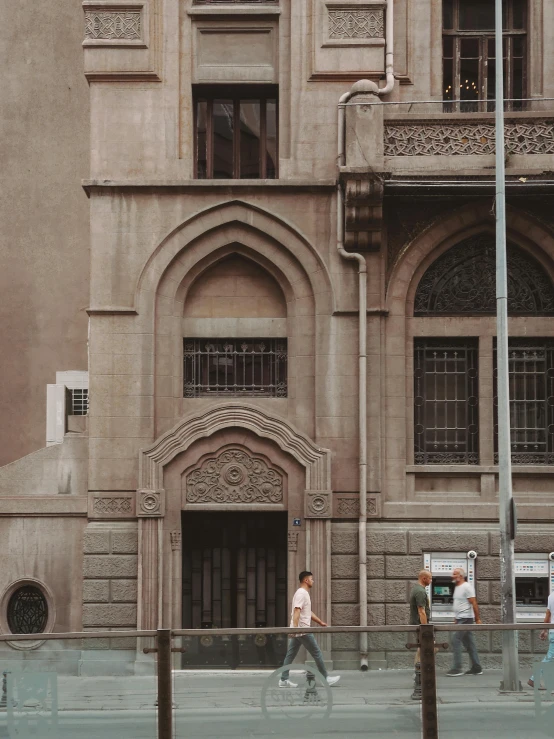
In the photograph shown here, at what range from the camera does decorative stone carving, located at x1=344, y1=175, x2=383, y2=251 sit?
20016mm

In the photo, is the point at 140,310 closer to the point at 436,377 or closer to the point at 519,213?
the point at 436,377

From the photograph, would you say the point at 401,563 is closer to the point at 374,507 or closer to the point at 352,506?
the point at 374,507

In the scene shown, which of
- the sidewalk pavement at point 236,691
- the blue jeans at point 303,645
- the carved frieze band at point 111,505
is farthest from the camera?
the carved frieze band at point 111,505

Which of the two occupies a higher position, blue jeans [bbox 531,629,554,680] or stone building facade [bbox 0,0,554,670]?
stone building facade [bbox 0,0,554,670]

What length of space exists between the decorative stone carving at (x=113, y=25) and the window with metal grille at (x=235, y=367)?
5833mm

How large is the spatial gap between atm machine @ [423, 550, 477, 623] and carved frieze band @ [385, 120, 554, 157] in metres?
7.26

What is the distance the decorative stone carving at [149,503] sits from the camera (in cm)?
2059

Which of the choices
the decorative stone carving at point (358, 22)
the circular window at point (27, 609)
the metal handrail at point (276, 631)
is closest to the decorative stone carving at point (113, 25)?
the decorative stone carving at point (358, 22)

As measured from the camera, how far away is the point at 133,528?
20812 mm

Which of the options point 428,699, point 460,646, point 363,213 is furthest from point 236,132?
point 428,699

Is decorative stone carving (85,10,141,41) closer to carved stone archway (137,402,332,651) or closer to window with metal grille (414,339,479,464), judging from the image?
carved stone archway (137,402,332,651)

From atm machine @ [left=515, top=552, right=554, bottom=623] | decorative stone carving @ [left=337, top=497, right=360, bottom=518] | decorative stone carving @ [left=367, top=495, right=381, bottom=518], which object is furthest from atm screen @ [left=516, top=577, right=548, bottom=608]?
decorative stone carving @ [left=337, top=497, right=360, bottom=518]

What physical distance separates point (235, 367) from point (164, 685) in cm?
1090

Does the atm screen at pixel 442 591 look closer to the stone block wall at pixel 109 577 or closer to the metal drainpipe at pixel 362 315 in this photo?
the metal drainpipe at pixel 362 315
